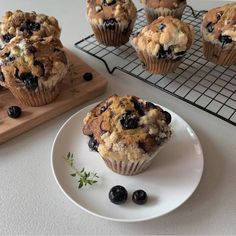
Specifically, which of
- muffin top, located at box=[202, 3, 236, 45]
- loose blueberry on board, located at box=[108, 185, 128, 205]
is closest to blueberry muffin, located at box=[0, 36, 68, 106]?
loose blueberry on board, located at box=[108, 185, 128, 205]

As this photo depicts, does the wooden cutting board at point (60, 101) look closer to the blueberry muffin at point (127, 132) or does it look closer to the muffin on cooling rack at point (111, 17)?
the muffin on cooling rack at point (111, 17)

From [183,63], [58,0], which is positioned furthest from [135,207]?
[58,0]

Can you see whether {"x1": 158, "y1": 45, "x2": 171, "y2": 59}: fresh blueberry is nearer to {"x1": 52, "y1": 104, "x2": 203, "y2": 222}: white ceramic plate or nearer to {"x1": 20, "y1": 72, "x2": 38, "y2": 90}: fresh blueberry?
{"x1": 52, "y1": 104, "x2": 203, "y2": 222}: white ceramic plate

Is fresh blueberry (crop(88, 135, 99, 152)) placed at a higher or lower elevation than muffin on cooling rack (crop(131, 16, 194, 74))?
lower

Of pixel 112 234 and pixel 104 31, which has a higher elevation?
pixel 104 31

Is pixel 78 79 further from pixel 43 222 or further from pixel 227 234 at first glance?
pixel 227 234

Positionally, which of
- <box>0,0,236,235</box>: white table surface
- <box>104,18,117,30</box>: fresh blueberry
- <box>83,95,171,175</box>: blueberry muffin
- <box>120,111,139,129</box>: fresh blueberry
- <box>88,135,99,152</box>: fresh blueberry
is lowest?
<box>0,0,236,235</box>: white table surface

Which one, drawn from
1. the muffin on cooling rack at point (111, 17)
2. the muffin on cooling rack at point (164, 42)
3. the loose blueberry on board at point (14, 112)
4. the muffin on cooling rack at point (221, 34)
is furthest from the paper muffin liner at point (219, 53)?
the loose blueberry on board at point (14, 112)
